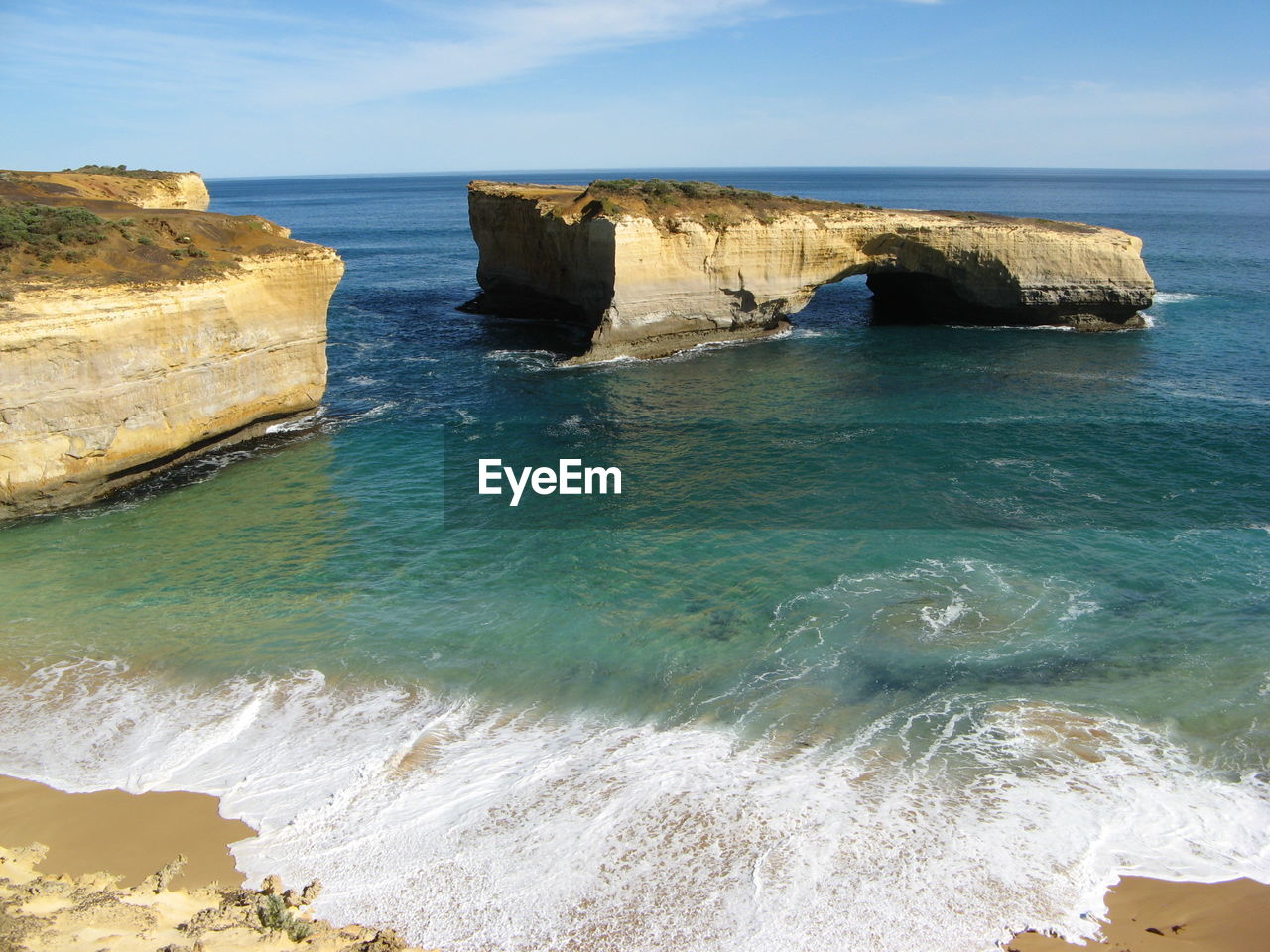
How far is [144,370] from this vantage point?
73.3 feet

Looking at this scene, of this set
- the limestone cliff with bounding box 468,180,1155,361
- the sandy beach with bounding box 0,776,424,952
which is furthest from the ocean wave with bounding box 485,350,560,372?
the sandy beach with bounding box 0,776,424,952

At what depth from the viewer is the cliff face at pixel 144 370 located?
20.2 meters

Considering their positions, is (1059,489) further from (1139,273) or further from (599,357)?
(1139,273)

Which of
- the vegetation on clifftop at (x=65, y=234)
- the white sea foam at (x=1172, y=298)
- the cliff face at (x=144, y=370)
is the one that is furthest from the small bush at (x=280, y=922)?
the white sea foam at (x=1172, y=298)

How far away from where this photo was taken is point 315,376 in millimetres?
28531

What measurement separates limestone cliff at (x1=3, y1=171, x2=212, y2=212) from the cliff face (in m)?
12.1

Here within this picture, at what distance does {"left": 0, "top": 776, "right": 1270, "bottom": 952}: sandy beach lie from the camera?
922 centimetres

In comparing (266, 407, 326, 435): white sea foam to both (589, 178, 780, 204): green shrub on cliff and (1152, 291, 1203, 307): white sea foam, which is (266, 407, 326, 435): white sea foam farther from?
(1152, 291, 1203, 307): white sea foam

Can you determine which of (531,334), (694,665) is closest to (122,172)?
(531,334)

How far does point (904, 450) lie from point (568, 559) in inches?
462

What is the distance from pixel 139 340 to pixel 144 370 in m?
0.78

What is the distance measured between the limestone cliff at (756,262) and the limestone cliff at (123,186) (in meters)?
15.0

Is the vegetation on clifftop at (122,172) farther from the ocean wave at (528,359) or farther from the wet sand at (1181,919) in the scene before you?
the wet sand at (1181,919)

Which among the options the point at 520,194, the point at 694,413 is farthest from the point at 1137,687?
the point at 520,194
